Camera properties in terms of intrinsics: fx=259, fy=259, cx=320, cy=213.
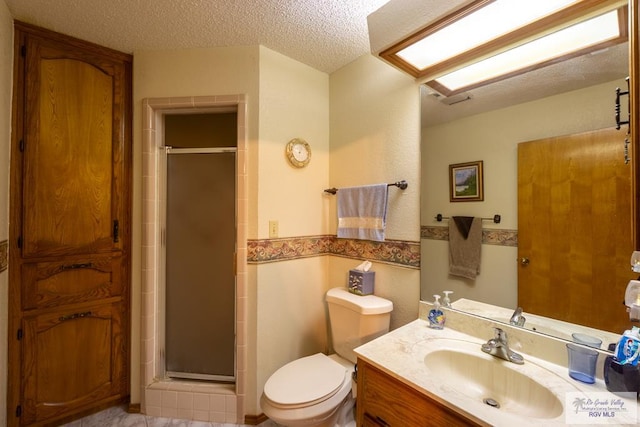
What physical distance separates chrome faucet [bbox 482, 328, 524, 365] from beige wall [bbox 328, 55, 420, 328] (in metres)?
0.42

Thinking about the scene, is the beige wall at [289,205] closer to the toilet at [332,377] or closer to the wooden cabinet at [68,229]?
the toilet at [332,377]

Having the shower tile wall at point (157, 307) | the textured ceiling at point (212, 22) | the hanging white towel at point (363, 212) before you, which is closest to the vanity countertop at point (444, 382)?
the hanging white towel at point (363, 212)

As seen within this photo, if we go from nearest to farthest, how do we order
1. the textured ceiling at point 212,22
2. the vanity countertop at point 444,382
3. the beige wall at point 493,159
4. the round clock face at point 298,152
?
the vanity countertop at point 444,382 → the beige wall at point 493,159 → the textured ceiling at point 212,22 → the round clock face at point 298,152

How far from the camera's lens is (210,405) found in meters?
1.59

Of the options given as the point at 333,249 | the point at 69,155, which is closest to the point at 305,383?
the point at 333,249

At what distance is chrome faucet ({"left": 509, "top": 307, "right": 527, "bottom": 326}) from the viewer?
1.03m

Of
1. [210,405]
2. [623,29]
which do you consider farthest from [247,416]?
[623,29]

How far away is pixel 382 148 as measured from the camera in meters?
1.57

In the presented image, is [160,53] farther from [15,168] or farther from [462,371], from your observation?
[462,371]

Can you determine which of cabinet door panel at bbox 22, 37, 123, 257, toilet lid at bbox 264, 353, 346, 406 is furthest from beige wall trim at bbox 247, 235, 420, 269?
cabinet door panel at bbox 22, 37, 123, 257

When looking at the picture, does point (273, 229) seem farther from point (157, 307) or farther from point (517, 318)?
point (517, 318)

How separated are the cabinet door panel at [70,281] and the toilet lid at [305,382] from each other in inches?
47.9

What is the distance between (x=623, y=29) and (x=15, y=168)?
A: 2.70m

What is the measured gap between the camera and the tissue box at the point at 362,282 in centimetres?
155
